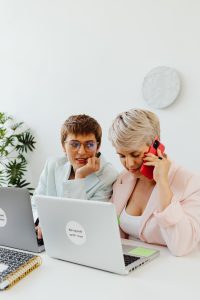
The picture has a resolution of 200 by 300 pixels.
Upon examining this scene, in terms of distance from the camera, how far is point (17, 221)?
162cm

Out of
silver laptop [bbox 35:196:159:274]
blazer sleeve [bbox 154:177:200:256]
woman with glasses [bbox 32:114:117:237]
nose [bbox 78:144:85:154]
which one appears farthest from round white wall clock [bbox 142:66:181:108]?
silver laptop [bbox 35:196:159:274]

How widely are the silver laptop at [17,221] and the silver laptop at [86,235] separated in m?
0.07

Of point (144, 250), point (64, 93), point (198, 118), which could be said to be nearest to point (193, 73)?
point (198, 118)

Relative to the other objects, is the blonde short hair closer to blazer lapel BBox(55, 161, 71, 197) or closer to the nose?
the nose

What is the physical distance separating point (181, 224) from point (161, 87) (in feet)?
6.86

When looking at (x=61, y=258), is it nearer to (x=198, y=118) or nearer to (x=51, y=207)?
(x=51, y=207)

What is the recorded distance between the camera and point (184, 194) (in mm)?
1623


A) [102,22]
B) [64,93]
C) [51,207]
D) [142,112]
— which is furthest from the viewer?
[64,93]

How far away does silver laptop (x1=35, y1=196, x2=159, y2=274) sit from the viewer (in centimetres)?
132

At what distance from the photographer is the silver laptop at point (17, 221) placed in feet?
5.14

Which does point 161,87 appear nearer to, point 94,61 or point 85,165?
point 94,61

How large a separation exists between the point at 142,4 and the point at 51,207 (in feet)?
8.53

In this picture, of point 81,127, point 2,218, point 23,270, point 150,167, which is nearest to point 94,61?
point 81,127

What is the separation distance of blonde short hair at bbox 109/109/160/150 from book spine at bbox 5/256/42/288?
Result: 0.61m
